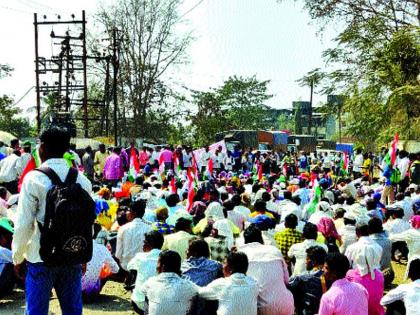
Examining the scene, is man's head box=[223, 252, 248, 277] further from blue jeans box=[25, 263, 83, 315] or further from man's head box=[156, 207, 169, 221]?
man's head box=[156, 207, 169, 221]

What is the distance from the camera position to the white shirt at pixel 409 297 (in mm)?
4945

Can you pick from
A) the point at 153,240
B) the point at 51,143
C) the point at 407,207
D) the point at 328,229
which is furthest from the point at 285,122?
the point at 51,143

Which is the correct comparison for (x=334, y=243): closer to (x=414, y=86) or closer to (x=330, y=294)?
(x=330, y=294)

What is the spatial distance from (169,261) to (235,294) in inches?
24.6

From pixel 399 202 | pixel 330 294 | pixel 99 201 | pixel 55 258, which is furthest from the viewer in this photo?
pixel 399 202

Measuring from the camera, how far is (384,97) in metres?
22.6

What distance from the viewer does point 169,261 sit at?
5.00 metres

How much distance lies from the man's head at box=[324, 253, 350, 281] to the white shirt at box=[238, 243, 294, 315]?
614 mm

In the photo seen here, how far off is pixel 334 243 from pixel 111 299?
2940 millimetres

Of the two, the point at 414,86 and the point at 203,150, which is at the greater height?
the point at 414,86

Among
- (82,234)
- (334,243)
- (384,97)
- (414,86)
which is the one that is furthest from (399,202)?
(384,97)

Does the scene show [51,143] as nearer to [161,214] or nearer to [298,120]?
[161,214]

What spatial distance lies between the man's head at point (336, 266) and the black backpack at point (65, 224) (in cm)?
222

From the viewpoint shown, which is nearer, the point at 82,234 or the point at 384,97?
the point at 82,234
